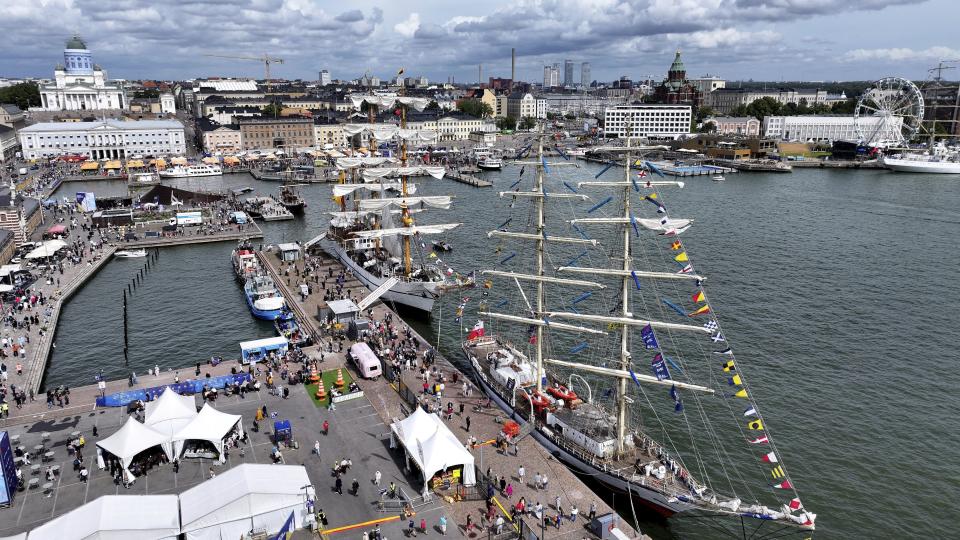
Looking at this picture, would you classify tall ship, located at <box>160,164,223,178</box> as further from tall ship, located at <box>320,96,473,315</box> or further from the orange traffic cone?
the orange traffic cone

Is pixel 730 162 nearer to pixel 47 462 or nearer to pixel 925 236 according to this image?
pixel 925 236

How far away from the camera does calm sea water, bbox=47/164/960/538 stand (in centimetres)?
2827

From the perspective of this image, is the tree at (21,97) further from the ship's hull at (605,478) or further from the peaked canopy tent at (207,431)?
the ship's hull at (605,478)

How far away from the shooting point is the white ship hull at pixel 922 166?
129750 millimetres

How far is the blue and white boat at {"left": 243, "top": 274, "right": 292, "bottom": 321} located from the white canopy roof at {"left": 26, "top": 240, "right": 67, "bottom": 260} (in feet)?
66.6

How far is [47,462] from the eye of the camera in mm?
25734

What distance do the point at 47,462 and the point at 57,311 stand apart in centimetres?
2361

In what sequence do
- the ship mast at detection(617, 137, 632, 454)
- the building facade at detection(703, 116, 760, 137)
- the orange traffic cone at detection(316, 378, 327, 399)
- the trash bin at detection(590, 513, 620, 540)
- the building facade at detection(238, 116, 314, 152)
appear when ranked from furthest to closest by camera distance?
the building facade at detection(703, 116, 760, 137)
the building facade at detection(238, 116, 314, 152)
the orange traffic cone at detection(316, 378, 327, 399)
the ship mast at detection(617, 137, 632, 454)
the trash bin at detection(590, 513, 620, 540)

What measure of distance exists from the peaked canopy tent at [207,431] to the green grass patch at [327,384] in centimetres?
474

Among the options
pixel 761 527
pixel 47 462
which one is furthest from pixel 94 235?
pixel 761 527

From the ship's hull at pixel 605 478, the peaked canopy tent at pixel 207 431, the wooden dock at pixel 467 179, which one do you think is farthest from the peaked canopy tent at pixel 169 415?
the wooden dock at pixel 467 179

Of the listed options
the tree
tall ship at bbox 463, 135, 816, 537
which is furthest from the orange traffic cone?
the tree

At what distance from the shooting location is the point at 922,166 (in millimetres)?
131625

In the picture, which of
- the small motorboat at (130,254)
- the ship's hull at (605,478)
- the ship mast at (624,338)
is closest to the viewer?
the ship's hull at (605,478)
